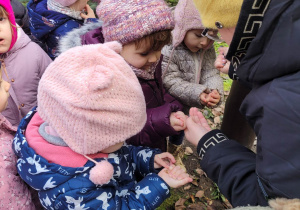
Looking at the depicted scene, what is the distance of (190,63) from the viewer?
296 centimetres

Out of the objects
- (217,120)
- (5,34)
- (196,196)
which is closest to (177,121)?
(196,196)

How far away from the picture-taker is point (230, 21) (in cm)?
141

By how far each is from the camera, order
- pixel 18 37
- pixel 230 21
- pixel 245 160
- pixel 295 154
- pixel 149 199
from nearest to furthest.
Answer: pixel 295 154 < pixel 230 21 < pixel 245 160 < pixel 149 199 < pixel 18 37

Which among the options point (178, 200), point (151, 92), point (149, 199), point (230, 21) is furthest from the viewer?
point (178, 200)

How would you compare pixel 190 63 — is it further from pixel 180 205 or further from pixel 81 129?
pixel 81 129

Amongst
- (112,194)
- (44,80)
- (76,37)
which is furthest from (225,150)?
(76,37)

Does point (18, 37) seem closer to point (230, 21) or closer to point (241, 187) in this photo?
point (230, 21)

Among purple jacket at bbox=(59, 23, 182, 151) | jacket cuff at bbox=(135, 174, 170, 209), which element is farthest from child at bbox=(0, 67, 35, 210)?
purple jacket at bbox=(59, 23, 182, 151)

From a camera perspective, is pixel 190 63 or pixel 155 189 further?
pixel 190 63

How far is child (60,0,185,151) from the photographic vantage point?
6.85ft

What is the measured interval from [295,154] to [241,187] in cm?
50

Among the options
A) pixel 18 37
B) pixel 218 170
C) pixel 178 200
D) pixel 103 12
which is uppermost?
pixel 103 12

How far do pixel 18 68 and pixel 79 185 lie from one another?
1.65m

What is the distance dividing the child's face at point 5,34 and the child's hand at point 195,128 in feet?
5.98
